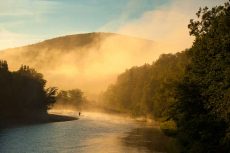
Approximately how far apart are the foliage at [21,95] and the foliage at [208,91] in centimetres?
8047

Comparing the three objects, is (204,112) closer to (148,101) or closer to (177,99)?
(177,99)

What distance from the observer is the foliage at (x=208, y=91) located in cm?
5082

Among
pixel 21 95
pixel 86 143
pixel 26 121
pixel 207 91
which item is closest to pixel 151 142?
pixel 86 143

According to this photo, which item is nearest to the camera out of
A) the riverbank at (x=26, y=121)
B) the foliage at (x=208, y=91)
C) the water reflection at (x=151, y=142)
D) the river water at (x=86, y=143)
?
the foliage at (x=208, y=91)

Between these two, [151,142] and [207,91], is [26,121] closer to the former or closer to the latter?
[151,142]

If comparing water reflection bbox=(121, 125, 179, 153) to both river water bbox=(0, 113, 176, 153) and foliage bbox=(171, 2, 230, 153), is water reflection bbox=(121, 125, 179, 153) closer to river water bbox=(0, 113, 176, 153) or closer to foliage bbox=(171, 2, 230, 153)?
river water bbox=(0, 113, 176, 153)

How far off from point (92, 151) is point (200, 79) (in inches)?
Result: 918

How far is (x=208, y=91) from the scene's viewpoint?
53.7m

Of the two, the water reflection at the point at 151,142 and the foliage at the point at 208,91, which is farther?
the water reflection at the point at 151,142

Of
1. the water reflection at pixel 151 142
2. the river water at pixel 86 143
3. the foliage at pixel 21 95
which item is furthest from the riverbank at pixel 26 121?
A: the water reflection at pixel 151 142

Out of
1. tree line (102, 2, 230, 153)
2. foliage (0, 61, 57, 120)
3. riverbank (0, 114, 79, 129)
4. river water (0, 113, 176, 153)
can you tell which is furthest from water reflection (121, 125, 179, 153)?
foliage (0, 61, 57, 120)

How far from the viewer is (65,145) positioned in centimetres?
7638

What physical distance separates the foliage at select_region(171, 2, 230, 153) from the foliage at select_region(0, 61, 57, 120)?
3168 inches

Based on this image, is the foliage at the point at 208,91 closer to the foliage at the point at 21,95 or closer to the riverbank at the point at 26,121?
the riverbank at the point at 26,121
